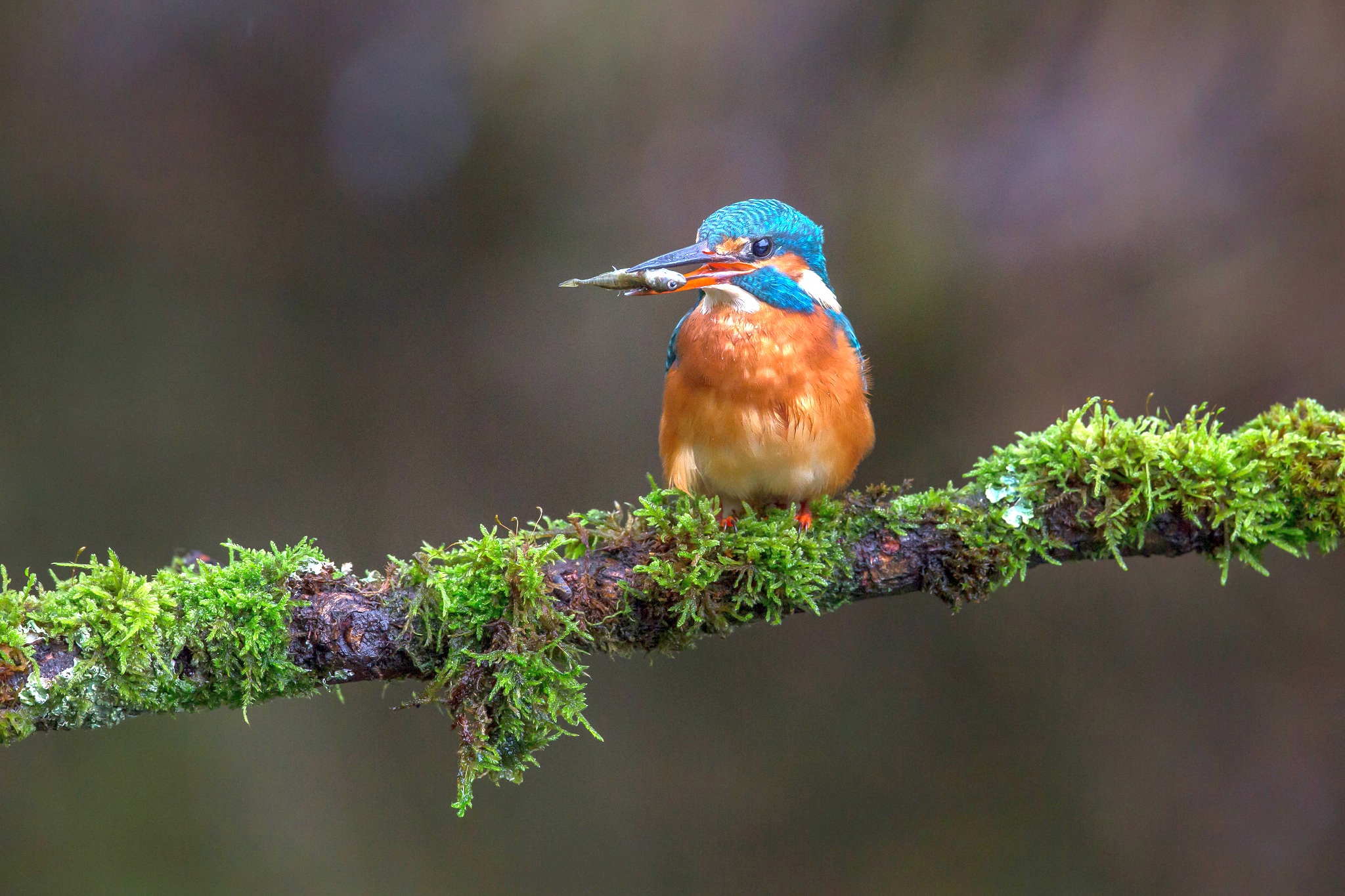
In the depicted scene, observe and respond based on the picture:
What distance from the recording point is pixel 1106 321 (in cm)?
362

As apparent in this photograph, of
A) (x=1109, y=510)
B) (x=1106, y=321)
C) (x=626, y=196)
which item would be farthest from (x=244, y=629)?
(x=1106, y=321)

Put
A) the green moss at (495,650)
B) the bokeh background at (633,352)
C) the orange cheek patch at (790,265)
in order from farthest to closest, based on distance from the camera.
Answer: the bokeh background at (633,352), the orange cheek patch at (790,265), the green moss at (495,650)

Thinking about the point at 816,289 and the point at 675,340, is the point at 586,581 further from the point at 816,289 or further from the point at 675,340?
the point at 816,289

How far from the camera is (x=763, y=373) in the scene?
2236 mm

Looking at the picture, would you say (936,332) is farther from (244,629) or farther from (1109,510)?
(244,629)

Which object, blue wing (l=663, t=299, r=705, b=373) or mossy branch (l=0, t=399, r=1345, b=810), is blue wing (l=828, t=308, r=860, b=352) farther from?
mossy branch (l=0, t=399, r=1345, b=810)

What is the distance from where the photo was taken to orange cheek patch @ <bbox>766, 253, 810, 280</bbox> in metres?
2.30

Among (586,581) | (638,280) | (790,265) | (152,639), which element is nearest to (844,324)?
(790,265)

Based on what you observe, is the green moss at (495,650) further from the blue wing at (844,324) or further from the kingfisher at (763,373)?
the blue wing at (844,324)

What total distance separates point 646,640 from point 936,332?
7.48 ft

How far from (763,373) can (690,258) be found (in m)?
0.32

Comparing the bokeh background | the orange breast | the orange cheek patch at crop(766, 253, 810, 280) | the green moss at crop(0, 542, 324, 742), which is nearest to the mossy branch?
the green moss at crop(0, 542, 324, 742)

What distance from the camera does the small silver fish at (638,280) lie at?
75.4 inches

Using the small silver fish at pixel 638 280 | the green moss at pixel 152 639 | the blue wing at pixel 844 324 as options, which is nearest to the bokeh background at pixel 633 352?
the blue wing at pixel 844 324
